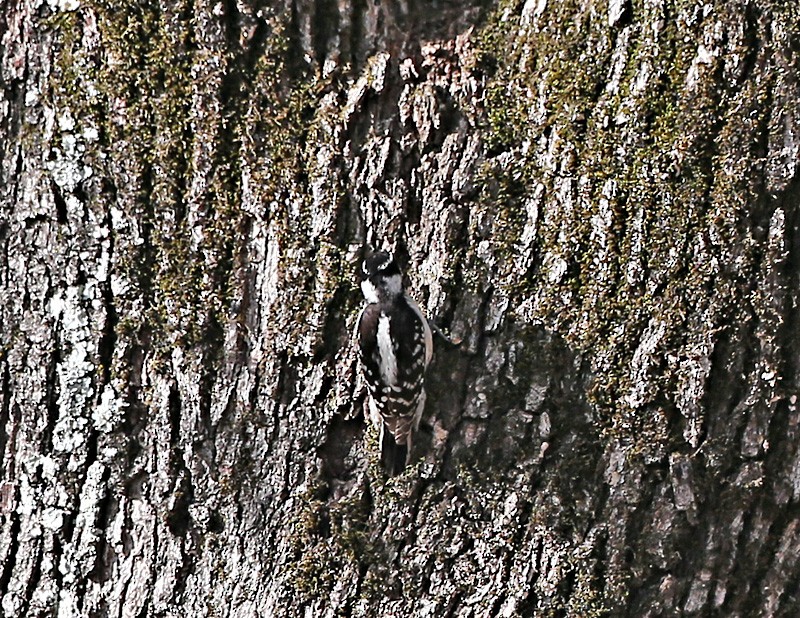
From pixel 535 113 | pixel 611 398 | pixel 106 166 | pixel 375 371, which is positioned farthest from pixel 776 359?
pixel 106 166

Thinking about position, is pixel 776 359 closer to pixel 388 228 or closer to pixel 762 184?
pixel 762 184

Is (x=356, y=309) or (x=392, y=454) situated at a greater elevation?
(x=356, y=309)

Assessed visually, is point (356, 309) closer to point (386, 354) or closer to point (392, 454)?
point (386, 354)

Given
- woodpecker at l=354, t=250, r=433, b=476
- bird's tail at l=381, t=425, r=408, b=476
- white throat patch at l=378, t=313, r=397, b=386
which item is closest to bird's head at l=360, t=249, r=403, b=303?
woodpecker at l=354, t=250, r=433, b=476

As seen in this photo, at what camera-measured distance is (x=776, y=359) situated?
8.00 ft

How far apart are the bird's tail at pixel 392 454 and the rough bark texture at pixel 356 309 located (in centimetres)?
5

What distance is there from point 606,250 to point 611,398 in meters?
0.41

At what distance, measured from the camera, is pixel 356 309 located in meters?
2.61

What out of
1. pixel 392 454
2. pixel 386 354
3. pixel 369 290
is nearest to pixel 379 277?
pixel 369 290

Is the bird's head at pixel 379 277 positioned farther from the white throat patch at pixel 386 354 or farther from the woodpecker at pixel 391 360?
the white throat patch at pixel 386 354

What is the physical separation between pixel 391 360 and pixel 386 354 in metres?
0.03

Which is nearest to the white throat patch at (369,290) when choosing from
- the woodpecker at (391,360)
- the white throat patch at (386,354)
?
the woodpecker at (391,360)

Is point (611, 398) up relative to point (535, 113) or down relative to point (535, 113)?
down

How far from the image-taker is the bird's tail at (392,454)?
2566mm
